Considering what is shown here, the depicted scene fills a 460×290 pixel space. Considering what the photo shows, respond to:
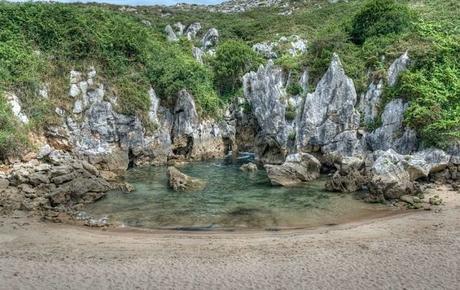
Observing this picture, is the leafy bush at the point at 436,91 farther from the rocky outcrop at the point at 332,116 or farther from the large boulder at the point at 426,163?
the rocky outcrop at the point at 332,116

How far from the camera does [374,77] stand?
137 ft

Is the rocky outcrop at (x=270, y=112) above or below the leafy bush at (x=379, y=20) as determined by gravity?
below

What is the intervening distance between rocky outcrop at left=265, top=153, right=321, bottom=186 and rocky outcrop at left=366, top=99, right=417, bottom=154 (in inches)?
225

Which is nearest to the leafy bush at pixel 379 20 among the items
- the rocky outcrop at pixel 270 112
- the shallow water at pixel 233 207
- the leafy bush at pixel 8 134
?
the rocky outcrop at pixel 270 112

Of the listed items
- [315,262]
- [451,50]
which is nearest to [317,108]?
[451,50]

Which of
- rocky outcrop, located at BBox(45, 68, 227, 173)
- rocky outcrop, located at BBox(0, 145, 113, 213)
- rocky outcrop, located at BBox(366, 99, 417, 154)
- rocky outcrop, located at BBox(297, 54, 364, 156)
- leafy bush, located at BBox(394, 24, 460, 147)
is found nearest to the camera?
rocky outcrop, located at BBox(0, 145, 113, 213)

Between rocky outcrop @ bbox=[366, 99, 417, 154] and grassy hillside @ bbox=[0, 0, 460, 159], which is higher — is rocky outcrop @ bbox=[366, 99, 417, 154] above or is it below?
below

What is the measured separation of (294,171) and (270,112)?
13.2 metres

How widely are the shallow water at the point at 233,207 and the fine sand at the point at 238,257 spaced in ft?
5.70

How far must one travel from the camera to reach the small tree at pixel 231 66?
2324 inches

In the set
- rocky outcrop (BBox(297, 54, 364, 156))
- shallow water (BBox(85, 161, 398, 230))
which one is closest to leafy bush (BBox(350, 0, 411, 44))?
rocky outcrop (BBox(297, 54, 364, 156))

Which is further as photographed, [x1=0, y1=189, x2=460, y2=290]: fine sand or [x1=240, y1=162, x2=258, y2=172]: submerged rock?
[x1=240, y1=162, x2=258, y2=172]: submerged rock

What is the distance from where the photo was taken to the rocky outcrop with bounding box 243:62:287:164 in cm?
4453

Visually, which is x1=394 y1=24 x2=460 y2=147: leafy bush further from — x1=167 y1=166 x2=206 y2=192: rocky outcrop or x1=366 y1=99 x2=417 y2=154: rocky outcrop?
x1=167 y1=166 x2=206 y2=192: rocky outcrop
